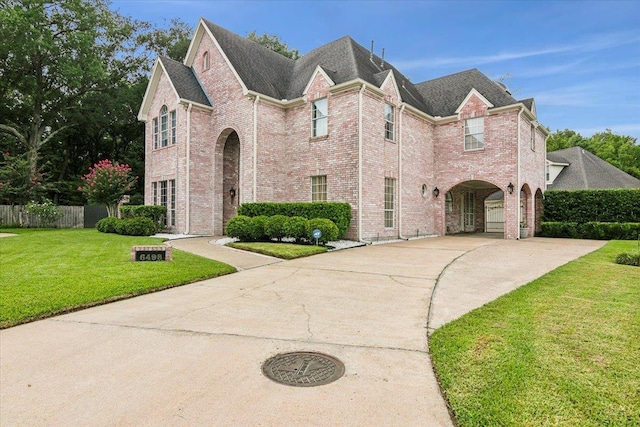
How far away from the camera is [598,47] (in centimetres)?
1512

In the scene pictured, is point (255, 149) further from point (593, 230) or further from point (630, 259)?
point (593, 230)

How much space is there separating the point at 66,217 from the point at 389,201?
2351 cm

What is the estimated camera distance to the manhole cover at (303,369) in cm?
308

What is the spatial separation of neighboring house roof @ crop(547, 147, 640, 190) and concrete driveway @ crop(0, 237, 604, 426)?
2362 centimetres

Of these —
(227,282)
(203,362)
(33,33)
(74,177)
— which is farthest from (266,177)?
(74,177)

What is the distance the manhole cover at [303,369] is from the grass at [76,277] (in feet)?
12.0

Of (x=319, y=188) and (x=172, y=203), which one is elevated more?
(x=319, y=188)

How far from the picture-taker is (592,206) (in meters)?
17.8

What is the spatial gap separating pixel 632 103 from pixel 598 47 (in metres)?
19.5

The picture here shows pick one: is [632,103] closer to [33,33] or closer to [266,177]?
[266,177]

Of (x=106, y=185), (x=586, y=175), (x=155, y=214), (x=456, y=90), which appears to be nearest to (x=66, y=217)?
(x=106, y=185)

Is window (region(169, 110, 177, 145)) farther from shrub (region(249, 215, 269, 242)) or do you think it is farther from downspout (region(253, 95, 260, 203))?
shrub (region(249, 215, 269, 242))

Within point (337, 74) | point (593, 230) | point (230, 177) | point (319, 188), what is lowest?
point (593, 230)

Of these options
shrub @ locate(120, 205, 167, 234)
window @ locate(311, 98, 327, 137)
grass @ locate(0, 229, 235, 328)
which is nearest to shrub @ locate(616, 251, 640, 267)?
grass @ locate(0, 229, 235, 328)
